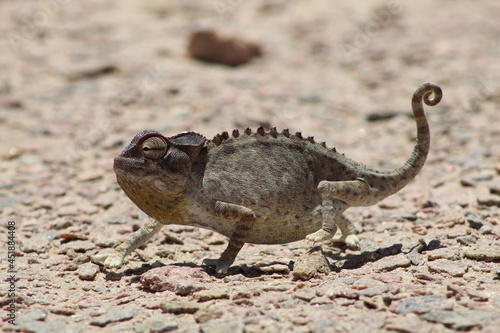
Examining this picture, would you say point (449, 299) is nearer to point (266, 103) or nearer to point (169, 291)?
point (169, 291)

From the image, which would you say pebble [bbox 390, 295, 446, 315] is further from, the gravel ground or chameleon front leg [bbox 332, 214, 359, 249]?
chameleon front leg [bbox 332, 214, 359, 249]

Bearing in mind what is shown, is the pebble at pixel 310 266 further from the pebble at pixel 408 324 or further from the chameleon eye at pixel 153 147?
the chameleon eye at pixel 153 147

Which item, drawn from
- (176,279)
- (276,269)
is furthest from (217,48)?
(176,279)

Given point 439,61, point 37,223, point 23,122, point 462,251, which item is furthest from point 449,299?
point 439,61

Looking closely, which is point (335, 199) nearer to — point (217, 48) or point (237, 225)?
point (237, 225)

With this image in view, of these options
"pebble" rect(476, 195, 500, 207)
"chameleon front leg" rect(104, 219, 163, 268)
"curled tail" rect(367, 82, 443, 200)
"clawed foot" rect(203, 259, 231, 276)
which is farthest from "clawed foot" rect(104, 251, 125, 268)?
"pebble" rect(476, 195, 500, 207)

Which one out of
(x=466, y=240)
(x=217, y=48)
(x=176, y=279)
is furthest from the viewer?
(x=217, y=48)
